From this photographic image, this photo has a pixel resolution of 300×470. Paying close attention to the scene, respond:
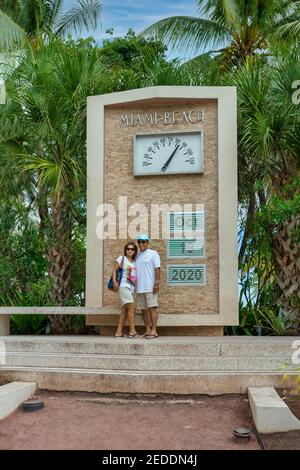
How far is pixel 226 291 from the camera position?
32.9 ft

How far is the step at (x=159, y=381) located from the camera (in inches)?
286

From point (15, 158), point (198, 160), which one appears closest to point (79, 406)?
point (198, 160)

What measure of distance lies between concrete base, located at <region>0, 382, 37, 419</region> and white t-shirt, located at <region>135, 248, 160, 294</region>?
2.65 metres

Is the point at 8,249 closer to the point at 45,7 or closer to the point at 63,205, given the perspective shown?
the point at 63,205

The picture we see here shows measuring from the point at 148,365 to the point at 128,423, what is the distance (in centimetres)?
145

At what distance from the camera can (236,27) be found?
17.1 m

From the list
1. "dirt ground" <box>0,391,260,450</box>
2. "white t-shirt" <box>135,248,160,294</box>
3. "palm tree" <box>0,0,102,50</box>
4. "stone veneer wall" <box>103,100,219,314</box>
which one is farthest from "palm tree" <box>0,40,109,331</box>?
"palm tree" <box>0,0,102,50</box>

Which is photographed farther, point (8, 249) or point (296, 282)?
point (8, 249)

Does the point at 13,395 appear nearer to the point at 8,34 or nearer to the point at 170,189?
the point at 170,189

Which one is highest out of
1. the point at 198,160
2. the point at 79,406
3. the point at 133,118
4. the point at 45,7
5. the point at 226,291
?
the point at 45,7

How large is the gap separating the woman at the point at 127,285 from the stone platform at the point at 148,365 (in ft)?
3.18

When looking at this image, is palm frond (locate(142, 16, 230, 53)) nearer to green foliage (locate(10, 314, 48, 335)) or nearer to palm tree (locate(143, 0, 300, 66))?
palm tree (locate(143, 0, 300, 66))

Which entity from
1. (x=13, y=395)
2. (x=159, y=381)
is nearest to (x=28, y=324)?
(x=13, y=395)

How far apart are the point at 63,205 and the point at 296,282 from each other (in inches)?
197
